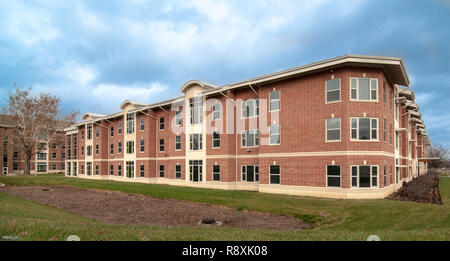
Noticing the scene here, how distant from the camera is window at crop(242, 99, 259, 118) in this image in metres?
28.2

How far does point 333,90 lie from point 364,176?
656 centimetres

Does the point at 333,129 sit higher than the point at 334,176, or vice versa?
the point at 333,129

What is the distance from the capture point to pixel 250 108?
28.8m

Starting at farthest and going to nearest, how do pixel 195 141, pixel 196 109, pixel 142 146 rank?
pixel 142 146, pixel 195 141, pixel 196 109

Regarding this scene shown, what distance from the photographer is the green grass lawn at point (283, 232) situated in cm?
830

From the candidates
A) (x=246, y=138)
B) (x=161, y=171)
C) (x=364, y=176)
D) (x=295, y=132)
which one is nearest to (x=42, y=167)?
(x=161, y=171)

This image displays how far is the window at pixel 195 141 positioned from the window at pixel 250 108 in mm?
6132

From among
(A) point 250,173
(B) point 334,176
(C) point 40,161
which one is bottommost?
(C) point 40,161

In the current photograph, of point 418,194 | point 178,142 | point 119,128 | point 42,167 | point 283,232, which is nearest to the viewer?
point 283,232

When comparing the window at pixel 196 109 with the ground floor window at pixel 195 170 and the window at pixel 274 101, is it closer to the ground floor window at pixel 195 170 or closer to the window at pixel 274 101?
the ground floor window at pixel 195 170

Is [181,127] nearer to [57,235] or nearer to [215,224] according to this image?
[215,224]

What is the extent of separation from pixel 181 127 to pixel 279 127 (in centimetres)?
1394

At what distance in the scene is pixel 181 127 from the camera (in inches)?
1415

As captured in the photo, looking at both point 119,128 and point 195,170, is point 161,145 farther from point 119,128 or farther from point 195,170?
point 119,128
